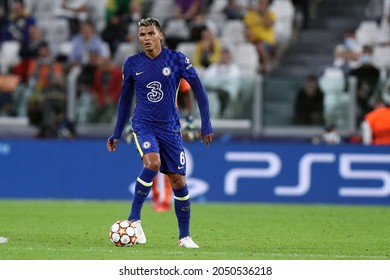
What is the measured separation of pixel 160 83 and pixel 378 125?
8.44 meters

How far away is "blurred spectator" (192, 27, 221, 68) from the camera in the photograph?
2198cm

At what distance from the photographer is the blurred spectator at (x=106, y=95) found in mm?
20844

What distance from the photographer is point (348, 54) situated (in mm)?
22047

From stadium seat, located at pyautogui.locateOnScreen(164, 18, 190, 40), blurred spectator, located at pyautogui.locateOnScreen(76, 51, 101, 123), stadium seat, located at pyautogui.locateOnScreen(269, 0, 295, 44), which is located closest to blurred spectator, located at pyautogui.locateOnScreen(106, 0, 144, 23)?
stadium seat, located at pyautogui.locateOnScreen(164, 18, 190, 40)

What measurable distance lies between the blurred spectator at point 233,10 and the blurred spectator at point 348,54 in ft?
7.17

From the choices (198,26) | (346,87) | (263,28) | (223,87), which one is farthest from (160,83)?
(263,28)

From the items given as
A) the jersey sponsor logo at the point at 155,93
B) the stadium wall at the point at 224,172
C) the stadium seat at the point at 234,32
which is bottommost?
the stadium wall at the point at 224,172

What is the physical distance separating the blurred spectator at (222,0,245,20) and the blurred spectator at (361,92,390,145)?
16.2 ft

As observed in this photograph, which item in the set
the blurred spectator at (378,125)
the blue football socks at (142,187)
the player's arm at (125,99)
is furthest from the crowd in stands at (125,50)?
the blue football socks at (142,187)

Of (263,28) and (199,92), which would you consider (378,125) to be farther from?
(199,92)

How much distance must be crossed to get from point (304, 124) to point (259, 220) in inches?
198

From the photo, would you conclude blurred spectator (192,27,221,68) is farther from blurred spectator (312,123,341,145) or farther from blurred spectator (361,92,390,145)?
blurred spectator (361,92,390,145)

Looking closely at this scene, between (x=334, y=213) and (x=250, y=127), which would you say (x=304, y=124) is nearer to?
(x=250, y=127)

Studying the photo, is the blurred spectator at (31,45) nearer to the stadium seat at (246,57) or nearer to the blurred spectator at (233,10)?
the blurred spectator at (233,10)
